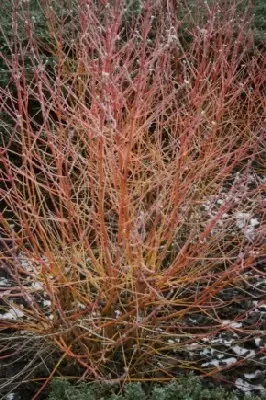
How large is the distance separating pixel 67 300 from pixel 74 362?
1.05 feet

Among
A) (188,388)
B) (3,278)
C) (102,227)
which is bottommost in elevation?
(3,278)

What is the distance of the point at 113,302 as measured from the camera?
322 centimetres

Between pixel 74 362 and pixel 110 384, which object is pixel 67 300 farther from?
pixel 110 384

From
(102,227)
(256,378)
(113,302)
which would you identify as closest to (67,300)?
(113,302)

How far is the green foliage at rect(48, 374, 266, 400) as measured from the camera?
272cm

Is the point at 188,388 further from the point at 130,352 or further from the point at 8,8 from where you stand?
the point at 8,8

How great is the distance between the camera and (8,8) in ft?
18.8

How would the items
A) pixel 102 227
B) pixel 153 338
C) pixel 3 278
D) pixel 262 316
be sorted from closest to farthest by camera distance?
1. pixel 102 227
2. pixel 153 338
3. pixel 262 316
4. pixel 3 278

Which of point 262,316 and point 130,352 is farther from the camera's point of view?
point 262,316

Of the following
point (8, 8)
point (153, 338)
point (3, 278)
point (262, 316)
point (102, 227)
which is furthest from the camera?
point (8, 8)

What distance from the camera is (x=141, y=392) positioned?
2736 mm

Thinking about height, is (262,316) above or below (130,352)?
below

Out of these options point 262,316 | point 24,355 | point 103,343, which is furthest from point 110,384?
point 262,316

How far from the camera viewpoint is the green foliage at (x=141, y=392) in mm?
2719
